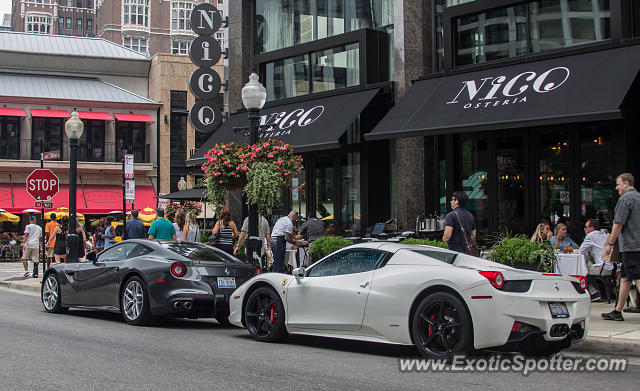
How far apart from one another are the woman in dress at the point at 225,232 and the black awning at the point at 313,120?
197 centimetres

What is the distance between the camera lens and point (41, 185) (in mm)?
20688

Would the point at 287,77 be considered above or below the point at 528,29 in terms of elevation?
above

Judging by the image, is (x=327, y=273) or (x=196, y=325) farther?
(x=196, y=325)

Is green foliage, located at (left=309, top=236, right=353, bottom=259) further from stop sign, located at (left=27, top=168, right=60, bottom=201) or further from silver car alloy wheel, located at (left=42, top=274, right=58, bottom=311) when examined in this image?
stop sign, located at (left=27, top=168, right=60, bottom=201)

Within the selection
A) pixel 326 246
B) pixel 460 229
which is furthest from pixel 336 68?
pixel 460 229

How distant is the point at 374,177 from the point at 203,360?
40.1 ft

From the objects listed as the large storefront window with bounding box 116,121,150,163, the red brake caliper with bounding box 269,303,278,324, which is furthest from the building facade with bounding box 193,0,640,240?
the large storefront window with bounding box 116,121,150,163

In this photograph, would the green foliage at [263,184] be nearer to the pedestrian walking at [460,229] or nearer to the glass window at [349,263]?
the pedestrian walking at [460,229]

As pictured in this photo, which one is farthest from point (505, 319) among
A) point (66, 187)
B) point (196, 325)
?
point (66, 187)

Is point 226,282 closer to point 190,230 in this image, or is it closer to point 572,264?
point 572,264

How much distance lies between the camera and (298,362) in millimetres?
7910

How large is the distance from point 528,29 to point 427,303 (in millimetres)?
9977

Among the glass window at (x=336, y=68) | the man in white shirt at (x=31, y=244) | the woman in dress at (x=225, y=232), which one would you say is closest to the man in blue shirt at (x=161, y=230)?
the woman in dress at (x=225, y=232)

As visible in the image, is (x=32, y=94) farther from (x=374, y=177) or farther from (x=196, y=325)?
(x=196, y=325)
